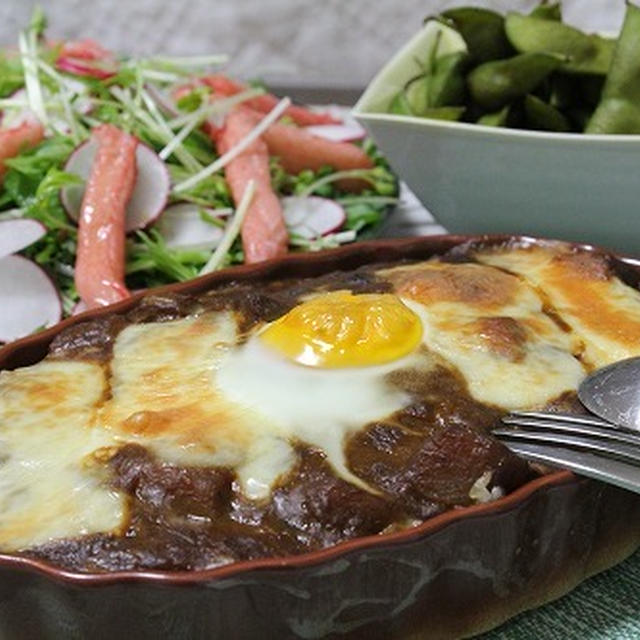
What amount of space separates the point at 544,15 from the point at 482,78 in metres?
0.24

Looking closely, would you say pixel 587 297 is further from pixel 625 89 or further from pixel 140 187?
pixel 140 187

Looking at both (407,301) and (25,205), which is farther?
(25,205)

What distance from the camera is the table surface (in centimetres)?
133

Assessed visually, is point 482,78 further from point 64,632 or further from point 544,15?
point 64,632

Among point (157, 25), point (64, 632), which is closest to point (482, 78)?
point (64, 632)

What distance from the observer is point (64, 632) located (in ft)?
3.85

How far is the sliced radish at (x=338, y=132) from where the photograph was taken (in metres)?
3.01

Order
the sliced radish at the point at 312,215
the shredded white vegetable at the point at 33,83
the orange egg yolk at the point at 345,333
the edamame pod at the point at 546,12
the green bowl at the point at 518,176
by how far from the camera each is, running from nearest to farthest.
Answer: the orange egg yolk at the point at 345,333 < the green bowl at the point at 518,176 < the edamame pod at the point at 546,12 < the sliced radish at the point at 312,215 < the shredded white vegetable at the point at 33,83

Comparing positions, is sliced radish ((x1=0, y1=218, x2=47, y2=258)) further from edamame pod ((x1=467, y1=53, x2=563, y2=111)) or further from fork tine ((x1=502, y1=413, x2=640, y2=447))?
fork tine ((x1=502, y1=413, x2=640, y2=447))

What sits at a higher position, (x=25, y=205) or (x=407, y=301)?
(x=407, y=301)

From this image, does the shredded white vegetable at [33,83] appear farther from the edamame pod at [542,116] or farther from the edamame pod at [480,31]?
the edamame pod at [542,116]

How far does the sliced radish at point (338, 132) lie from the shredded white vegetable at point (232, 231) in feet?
1.55

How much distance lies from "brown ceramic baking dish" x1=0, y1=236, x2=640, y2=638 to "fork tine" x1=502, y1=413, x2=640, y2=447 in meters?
0.06

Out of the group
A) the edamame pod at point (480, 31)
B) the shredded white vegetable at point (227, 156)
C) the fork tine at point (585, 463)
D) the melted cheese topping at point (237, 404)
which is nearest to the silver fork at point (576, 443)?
the fork tine at point (585, 463)
